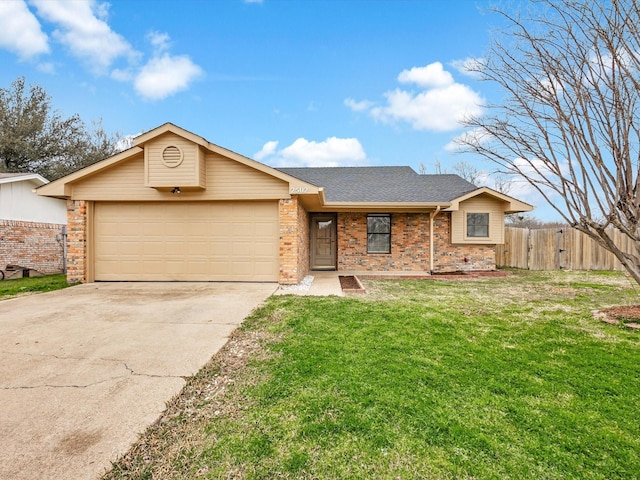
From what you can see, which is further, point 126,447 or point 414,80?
point 414,80

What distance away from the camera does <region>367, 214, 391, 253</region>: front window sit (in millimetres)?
11727

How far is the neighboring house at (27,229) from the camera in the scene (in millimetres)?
11055

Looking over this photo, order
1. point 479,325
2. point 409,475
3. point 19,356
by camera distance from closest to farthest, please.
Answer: point 409,475, point 19,356, point 479,325

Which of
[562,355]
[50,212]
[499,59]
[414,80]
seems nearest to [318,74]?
[414,80]

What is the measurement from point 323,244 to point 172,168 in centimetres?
616

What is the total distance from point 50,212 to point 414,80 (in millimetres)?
16599

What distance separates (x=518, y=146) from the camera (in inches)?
215

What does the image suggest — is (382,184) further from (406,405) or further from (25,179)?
(25,179)

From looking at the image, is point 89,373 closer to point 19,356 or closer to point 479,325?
point 19,356

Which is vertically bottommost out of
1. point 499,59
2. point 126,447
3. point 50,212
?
point 126,447

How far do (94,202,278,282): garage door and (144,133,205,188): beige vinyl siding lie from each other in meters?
0.82

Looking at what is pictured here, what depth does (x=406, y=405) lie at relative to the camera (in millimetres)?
2453

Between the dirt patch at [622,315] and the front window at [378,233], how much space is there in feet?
22.1

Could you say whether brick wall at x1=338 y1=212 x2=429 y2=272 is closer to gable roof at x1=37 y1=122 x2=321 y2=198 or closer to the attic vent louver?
gable roof at x1=37 y1=122 x2=321 y2=198
